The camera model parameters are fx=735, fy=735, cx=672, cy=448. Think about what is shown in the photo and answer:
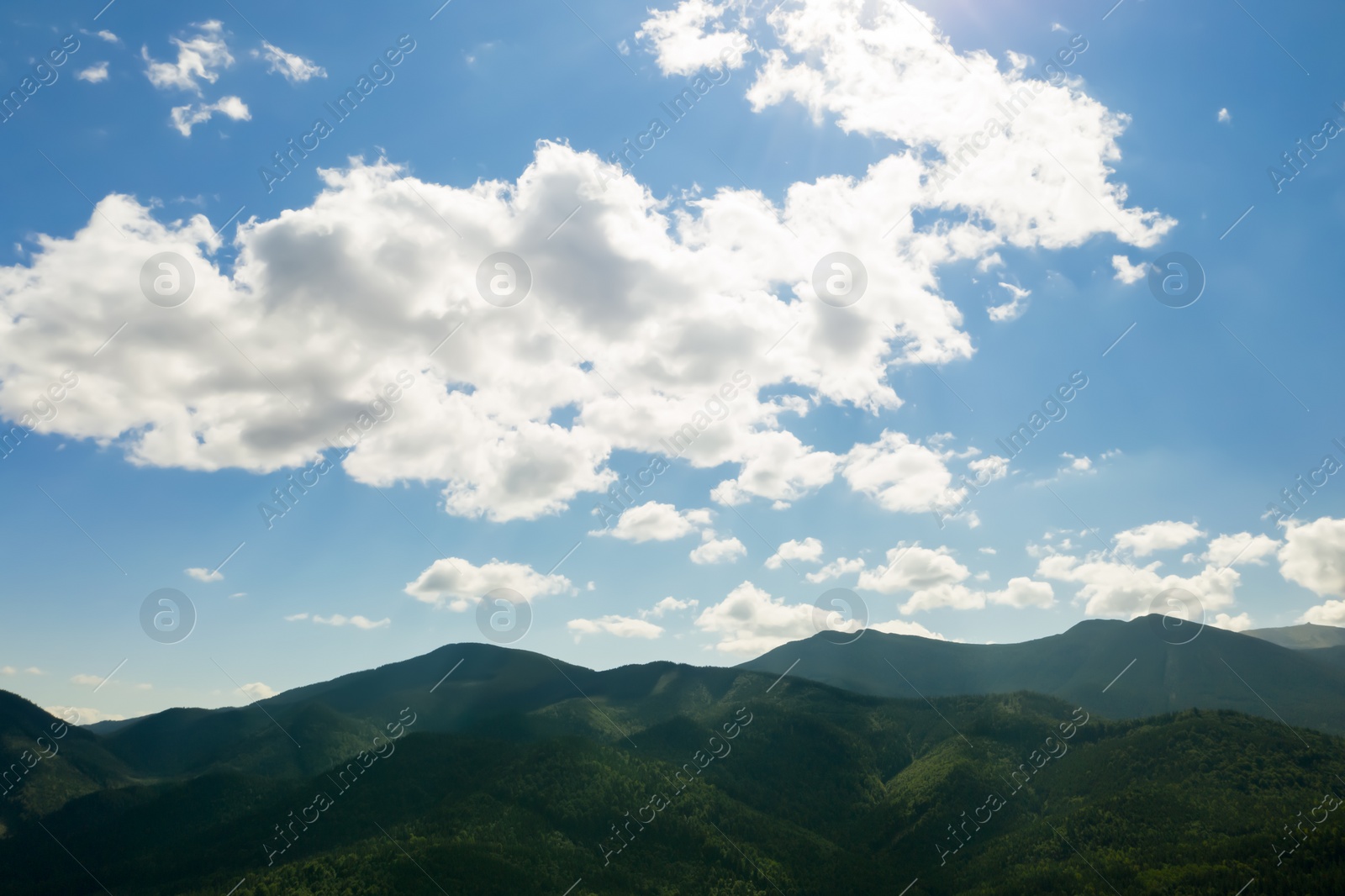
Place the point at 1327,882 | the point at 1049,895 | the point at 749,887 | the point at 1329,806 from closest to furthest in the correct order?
the point at 1327,882, the point at 1049,895, the point at 1329,806, the point at 749,887

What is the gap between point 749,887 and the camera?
179000mm

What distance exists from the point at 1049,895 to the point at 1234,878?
3397 centimetres

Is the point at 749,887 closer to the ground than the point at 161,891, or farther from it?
closer to the ground

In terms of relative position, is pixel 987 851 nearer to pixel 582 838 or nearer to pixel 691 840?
pixel 691 840

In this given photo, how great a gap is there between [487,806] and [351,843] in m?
33.6

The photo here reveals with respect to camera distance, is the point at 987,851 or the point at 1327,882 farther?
the point at 987,851

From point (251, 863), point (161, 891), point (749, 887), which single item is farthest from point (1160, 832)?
point (161, 891)

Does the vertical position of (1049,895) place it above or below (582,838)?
below

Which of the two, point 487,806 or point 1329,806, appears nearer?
point 1329,806

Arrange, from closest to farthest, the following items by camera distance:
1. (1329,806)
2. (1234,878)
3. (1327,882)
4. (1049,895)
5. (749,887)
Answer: (1327,882) → (1234,878) → (1049,895) → (1329,806) → (749,887)

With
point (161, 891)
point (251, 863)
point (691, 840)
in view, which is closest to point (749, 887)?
point (691, 840)

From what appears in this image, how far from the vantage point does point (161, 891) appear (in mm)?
183000

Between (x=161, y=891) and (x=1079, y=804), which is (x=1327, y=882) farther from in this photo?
(x=161, y=891)

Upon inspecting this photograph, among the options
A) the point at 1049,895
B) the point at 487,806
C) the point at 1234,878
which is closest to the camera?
the point at 1234,878
